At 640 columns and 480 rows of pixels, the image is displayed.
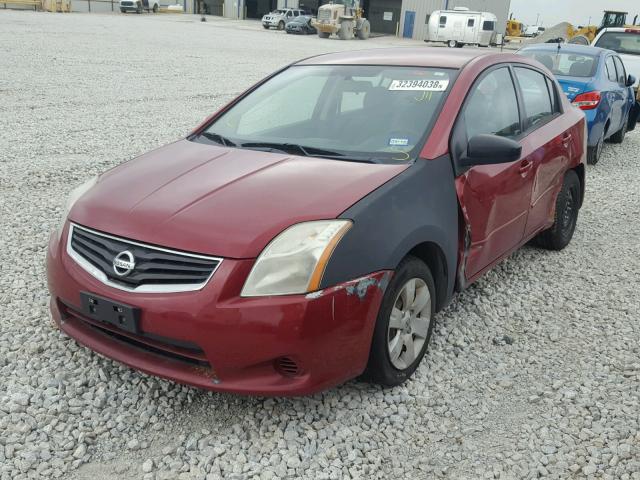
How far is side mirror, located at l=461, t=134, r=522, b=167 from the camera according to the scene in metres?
3.18

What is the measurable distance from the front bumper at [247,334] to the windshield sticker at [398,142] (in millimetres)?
862

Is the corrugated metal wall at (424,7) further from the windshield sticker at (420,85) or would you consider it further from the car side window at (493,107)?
the windshield sticker at (420,85)

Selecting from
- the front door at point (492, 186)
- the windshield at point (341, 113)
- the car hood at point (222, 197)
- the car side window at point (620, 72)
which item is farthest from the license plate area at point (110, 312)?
the car side window at point (620, 72)

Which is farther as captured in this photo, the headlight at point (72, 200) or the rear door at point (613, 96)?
the rear door at point (613, 96)

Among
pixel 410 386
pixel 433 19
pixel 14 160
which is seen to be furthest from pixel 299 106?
pixel 433 19

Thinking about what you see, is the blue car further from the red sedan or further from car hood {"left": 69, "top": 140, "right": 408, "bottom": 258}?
car hood {"left": 69, "top": 140, "right": 408, "bottom": 258}

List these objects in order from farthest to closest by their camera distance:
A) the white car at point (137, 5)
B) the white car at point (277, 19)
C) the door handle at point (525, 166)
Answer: the white car at point (137, 5) → the white car at point (277, 19) → the door handle at point (525, 166)

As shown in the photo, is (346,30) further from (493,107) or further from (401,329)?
(401,329)

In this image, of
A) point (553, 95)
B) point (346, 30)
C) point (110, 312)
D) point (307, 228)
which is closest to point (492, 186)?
point (307, 228)

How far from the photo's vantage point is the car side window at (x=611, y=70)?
8.74m

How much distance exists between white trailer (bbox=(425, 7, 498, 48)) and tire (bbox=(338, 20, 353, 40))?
5.65 meters

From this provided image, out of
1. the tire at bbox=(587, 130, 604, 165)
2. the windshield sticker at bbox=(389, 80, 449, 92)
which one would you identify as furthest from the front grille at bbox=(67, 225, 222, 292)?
the tire at bbox=(587, 130, 604, 165)

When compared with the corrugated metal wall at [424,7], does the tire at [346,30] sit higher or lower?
lower

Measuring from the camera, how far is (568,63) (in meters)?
8.52
